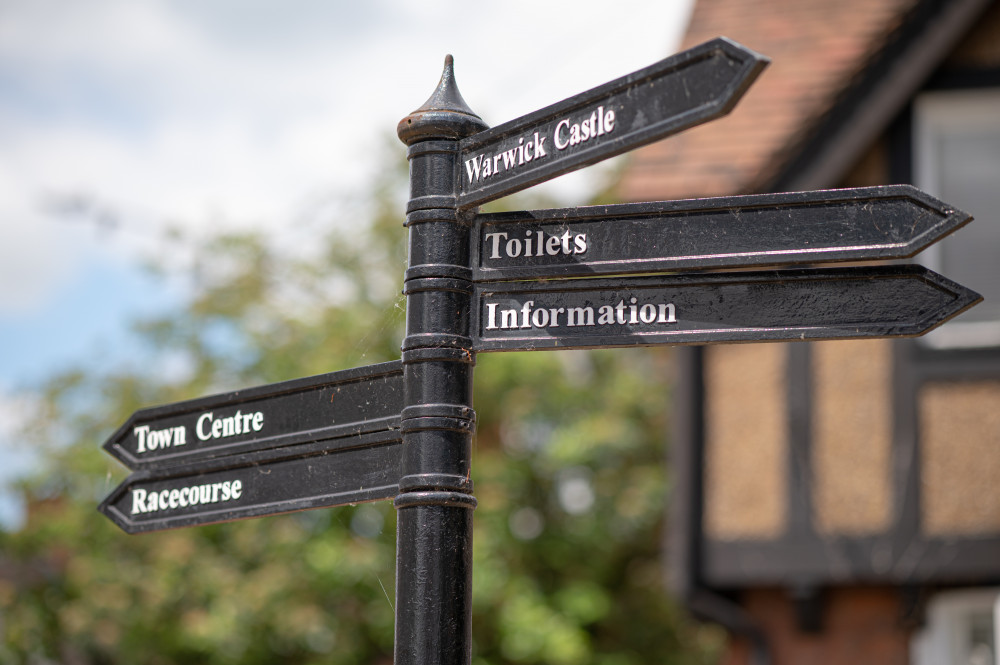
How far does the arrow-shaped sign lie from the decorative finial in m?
0.06

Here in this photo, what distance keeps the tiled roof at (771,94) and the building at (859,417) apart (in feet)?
0.07

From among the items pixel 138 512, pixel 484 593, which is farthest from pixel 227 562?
pixel 138 512

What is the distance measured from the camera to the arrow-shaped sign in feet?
7.72

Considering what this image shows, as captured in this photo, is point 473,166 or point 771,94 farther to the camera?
point 771,94

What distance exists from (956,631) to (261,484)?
19.1 feet

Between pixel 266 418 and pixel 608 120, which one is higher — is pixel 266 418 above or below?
below

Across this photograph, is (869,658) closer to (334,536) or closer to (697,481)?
(697,481)

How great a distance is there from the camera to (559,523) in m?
15.8

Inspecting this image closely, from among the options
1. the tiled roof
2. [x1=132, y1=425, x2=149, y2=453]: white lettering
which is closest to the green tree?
the tiled roof

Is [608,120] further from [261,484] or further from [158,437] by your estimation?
[158,437]

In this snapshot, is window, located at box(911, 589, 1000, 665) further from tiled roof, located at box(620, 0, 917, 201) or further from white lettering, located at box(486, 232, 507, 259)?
white lettering, located at box(486, 232, 507, 259)

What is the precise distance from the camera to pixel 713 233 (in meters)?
2.74

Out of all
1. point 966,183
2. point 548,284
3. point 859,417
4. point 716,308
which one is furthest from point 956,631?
point 548,284

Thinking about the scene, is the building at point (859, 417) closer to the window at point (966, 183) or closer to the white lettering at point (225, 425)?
the window at point (966, 183)
